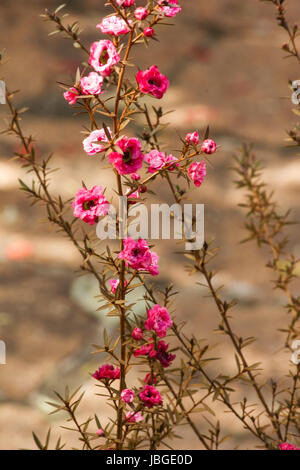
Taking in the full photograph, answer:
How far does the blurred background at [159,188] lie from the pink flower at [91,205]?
56cm

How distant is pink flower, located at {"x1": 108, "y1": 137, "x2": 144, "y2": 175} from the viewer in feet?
1.86

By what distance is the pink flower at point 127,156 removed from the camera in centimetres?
57

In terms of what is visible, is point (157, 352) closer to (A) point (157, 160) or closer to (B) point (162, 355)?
(B) point (162, 355)

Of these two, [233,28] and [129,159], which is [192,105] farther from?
[129,159]

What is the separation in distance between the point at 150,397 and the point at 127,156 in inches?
10.3

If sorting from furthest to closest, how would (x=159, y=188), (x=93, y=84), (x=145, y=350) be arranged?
(x=159, y=188)
(x=145, y=350)
(x=93, y=84)

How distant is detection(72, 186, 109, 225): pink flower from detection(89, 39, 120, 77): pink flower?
12cm

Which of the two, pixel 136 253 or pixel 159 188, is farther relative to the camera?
pixel 159 188

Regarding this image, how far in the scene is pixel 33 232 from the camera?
165 cm

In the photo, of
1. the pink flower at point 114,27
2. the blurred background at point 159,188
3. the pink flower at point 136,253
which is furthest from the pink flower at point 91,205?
the blurred background at point 159,188

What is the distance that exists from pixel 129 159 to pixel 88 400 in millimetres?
779

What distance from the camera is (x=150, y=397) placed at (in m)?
0.65

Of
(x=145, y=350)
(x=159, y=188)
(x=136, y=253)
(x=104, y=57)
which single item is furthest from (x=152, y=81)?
(x=159, y=188)

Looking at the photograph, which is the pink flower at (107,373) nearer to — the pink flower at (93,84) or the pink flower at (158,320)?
the pink flower at (158,320)
